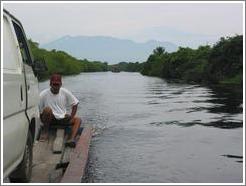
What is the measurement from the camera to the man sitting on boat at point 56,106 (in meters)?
8.86

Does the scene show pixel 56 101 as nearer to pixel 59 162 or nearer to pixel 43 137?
pixel 43 137

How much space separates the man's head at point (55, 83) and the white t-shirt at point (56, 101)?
8cm

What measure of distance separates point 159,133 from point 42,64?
5831mm

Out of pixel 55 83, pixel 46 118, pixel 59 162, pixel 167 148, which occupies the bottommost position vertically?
pixel 167 148

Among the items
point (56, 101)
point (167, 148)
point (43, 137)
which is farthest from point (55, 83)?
point (167, 148)

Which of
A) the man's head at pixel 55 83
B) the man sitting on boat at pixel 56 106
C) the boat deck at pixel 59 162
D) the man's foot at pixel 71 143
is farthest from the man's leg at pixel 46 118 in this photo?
the man's foot at pixel 71 143

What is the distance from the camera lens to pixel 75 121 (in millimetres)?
9219

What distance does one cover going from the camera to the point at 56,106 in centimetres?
912

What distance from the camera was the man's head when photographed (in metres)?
8.82

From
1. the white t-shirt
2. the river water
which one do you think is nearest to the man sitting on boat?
the white t-shirt

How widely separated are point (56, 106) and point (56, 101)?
A: 0.28ft

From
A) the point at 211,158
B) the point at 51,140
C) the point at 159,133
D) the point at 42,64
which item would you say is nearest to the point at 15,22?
the point at 42,64

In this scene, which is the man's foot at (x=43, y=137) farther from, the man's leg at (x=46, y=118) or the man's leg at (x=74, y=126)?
the man's leg at (x=74, y=126)

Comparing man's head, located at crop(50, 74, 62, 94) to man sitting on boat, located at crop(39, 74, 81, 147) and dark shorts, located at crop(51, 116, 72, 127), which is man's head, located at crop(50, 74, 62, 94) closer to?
man sitting on boat, located at crop(39, 74, 81, 147)
